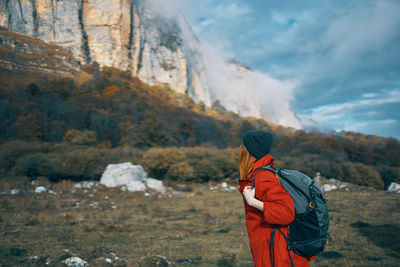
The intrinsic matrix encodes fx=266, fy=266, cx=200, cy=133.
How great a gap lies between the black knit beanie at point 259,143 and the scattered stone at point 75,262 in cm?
339

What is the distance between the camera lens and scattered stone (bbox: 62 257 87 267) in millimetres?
3777

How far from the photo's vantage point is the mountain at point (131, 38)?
126ft

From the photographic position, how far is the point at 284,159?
18.8 m

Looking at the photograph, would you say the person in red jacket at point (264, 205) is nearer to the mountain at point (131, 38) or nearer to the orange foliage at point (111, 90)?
the orange foliage at point (111, 90)

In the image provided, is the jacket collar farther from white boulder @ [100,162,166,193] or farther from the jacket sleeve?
white boulder @ [100,162,166,193]

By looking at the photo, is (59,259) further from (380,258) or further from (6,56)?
(6,56)

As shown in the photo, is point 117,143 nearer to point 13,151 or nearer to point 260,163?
point 13,151

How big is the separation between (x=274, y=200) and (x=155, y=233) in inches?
208

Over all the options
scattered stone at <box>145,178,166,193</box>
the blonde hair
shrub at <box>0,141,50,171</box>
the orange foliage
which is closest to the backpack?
the blonde hair

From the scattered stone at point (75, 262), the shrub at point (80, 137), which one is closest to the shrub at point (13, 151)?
the shrub at point (80, 137)

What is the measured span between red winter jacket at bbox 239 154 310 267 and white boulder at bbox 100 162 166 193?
11.8 m

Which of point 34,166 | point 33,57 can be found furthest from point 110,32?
point 34,166

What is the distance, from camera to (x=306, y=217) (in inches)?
60.7

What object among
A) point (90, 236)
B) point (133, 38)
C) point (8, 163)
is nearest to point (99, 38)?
point (133, 38)
